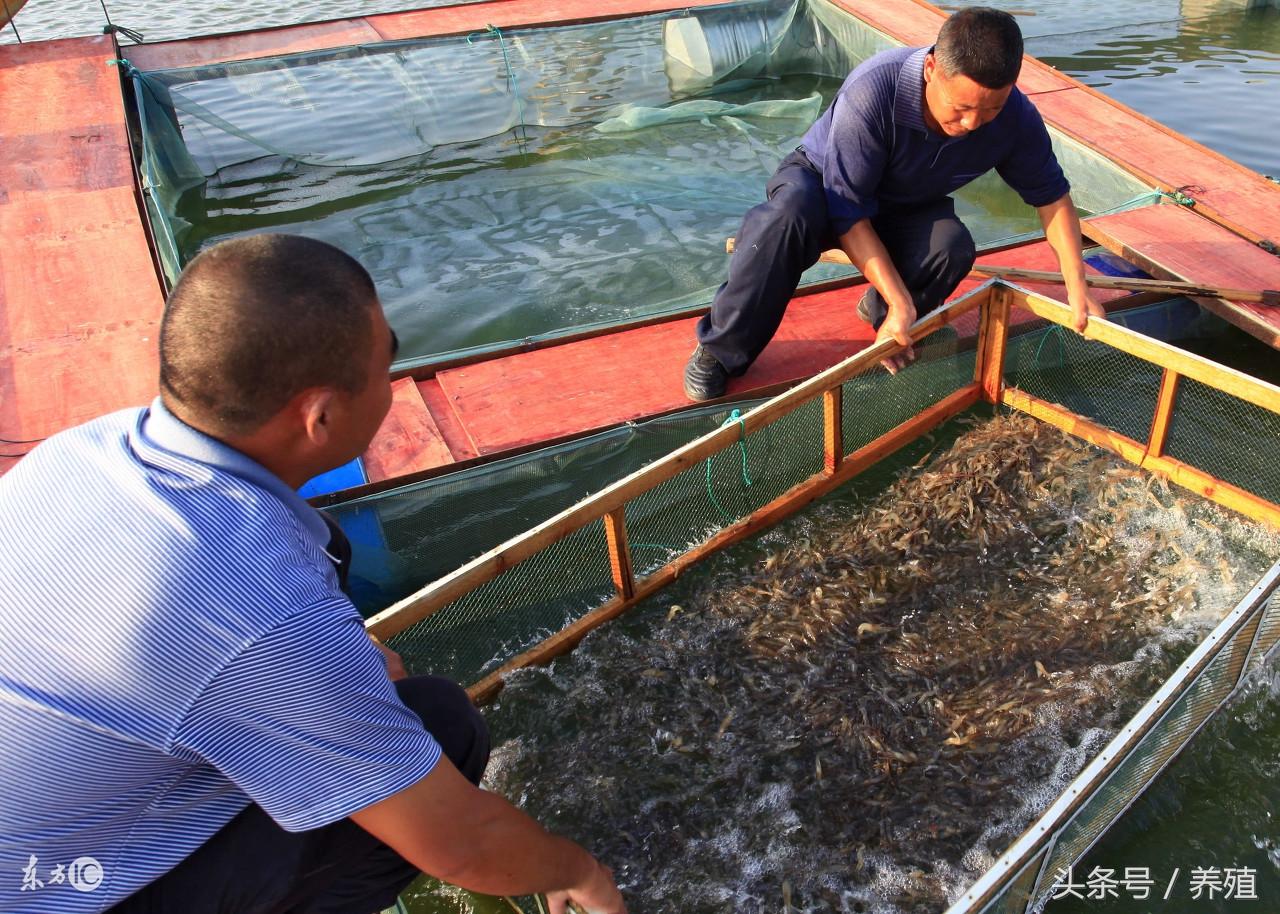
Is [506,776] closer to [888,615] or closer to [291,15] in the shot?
[888,615]

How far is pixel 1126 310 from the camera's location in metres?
4.96

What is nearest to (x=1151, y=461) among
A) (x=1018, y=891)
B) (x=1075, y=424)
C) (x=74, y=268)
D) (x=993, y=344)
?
(x=1075, y=424)

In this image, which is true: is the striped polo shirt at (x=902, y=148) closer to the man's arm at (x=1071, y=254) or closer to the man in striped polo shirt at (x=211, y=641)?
the man's arm at (x=1071, y=254)

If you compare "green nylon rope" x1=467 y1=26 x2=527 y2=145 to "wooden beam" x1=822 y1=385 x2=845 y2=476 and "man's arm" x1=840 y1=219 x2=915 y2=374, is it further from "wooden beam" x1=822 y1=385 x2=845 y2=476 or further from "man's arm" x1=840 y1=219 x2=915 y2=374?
"wooden beam" x1=822 y1=385 x2=845 y2=476

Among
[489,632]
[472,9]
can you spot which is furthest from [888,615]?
[472,9]

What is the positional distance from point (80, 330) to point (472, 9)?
626cm

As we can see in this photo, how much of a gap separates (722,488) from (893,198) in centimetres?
158

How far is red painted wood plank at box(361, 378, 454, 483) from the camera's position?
4051 millimetres

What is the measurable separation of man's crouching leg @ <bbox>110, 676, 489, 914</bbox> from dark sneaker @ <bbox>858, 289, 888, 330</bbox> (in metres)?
3.38

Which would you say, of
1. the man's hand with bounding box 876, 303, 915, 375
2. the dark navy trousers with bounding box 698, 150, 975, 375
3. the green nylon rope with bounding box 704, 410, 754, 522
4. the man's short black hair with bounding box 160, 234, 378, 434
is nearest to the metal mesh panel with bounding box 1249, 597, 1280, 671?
the man's hand with bounding box 876, 303, 915, 375

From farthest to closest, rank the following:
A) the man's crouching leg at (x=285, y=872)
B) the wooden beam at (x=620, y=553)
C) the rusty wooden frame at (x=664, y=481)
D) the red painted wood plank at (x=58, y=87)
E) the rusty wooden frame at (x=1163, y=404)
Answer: the red painted wood plank at (x=58, y=87) < the rusty wooden frame at (x=1163, y=404) < the wooden beam at (x=620, y=553) < the rusty wooden frame at (x=664, y=481) < the man's crouching leg at (x=285, y=872)

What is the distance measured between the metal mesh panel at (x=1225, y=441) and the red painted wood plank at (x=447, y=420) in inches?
122

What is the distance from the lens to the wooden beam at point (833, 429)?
13.4 feet

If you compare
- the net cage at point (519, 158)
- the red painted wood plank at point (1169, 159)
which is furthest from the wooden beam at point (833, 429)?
the red painted wood plank at point (1169, 159)
